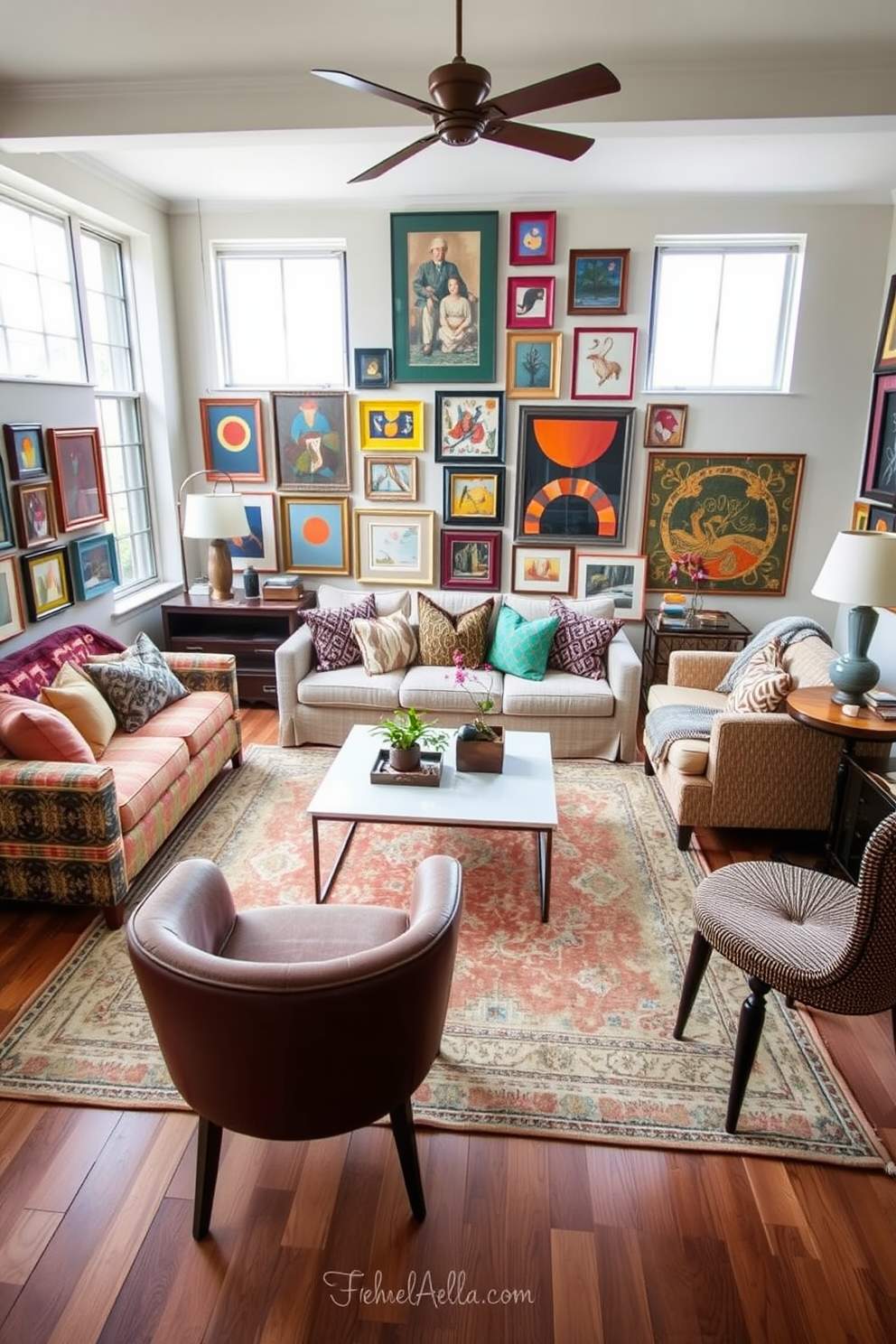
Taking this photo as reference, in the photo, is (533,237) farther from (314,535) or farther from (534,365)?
(314,535)

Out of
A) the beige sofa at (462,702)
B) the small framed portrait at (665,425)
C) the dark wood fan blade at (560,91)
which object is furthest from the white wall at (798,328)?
the dark wood fan blade at (560,91)

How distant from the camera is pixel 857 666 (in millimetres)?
3107

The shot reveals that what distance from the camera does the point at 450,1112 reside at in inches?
84.6

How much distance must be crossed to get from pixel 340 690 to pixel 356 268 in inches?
101

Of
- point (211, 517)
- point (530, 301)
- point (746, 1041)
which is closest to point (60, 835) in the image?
point (746, 1041)

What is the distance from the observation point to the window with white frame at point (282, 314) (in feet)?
16.3

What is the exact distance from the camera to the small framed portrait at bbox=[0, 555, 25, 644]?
3.54 m

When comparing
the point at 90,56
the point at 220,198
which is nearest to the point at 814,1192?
the point at 90,56

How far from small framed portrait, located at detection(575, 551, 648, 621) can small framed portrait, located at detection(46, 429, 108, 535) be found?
2.83 m

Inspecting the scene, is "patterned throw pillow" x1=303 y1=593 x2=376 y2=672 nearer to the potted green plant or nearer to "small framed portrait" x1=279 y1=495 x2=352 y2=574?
"small framed portrait" x1=279 y1=495 x2=352 y2=574

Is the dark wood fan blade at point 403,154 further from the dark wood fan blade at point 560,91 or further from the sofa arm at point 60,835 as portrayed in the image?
the sofa arm at point 60,835

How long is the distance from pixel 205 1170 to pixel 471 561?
394 cm

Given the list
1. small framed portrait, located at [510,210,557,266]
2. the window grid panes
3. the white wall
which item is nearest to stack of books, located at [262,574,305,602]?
the white wall

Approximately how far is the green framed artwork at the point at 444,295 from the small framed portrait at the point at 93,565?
2010mm
